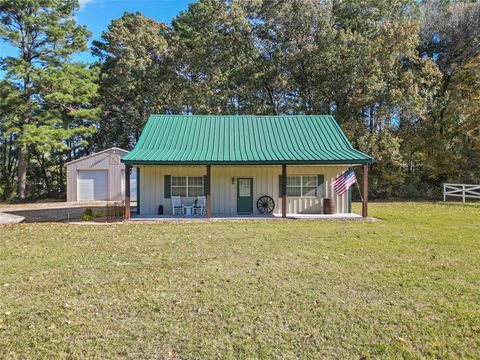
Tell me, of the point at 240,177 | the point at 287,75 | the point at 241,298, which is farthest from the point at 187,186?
the point at 287,75

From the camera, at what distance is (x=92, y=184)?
23.3 meters

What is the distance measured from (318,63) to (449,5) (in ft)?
37.2

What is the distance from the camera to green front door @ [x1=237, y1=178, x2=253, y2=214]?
1531cm

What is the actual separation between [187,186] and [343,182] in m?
6.64

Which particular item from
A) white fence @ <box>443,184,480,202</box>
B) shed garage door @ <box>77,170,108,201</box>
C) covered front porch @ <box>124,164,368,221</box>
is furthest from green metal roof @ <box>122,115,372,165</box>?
white fence @ <box>443,184,480,202</box>

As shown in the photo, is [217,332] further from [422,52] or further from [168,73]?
[422,52]

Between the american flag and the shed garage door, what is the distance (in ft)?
50.3

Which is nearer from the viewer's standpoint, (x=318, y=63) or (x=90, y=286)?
(x=90, y=286)

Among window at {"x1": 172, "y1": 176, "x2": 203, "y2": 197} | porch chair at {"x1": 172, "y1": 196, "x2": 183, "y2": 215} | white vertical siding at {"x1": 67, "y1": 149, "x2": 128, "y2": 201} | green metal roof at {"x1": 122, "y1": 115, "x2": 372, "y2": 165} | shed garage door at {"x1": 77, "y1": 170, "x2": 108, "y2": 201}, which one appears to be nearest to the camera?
green metal roof at {"x1": 122, "y1": 115, "x2": 372, "y2": 165}

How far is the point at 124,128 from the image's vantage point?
30766mm

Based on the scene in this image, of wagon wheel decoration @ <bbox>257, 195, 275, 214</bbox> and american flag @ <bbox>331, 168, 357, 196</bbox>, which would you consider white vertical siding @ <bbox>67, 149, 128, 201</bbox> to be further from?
american flag @ <bbox>331, 168, 357, 196</bbox>

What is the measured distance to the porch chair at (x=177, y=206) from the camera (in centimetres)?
1496

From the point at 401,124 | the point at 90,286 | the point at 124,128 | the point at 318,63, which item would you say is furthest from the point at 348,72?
the point at 90,286

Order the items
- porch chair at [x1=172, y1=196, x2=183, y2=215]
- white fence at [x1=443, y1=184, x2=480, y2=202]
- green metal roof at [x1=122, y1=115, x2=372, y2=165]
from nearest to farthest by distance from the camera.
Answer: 1. green metal roof at [x1=122, y1=115, x2=372, y2=165]
2. porch chair at [x1=172, y1=196, x2=183, y2=215]
3. white fence at [x1=443, y1=184, x2=480, y2=202]
